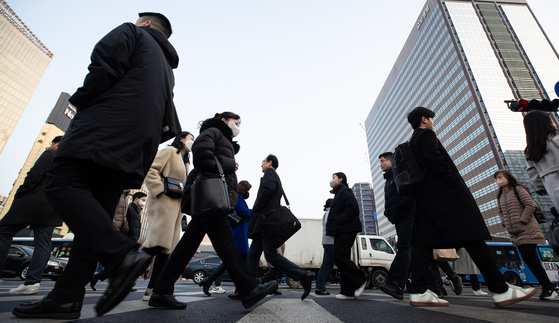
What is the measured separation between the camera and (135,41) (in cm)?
171

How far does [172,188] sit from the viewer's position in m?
3.06

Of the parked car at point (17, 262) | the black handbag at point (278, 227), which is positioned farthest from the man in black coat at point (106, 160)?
the parked car at point (17, 262)

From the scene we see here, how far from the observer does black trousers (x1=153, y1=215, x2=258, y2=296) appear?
6.29 feet

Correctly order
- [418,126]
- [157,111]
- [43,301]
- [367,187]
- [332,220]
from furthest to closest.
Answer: [367,187] → [332,220] → [418,126] → [157,111] → [43,301]

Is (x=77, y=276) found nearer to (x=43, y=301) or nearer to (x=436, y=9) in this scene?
(x=43, y=301)

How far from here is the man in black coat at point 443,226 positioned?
86.7 inches

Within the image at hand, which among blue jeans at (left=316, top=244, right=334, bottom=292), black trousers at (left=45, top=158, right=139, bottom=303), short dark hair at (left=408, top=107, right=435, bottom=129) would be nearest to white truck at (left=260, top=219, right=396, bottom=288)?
blue jeans at (left=316, top=244, right=334, bottom=292)

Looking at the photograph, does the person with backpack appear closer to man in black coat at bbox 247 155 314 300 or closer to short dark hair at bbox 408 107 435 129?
short dark hair at bbox 408 107 435 129

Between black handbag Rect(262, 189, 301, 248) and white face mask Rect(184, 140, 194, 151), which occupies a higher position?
white face mask Rect(184, 140, 194, 151)

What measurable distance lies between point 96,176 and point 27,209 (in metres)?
2.46

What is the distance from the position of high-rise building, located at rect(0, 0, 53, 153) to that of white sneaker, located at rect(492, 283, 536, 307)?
299ft

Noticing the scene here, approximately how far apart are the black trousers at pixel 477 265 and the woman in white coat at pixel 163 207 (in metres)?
2.44

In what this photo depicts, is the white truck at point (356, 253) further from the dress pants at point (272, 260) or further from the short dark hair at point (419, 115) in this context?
the short dark hair at point (419, 115)

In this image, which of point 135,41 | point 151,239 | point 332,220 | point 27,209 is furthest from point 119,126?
point 332,220
